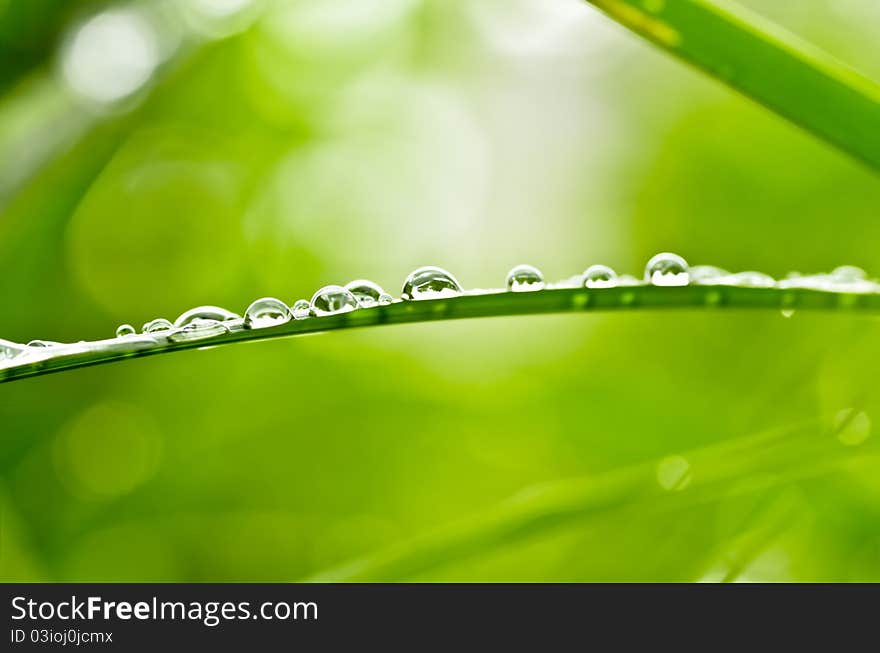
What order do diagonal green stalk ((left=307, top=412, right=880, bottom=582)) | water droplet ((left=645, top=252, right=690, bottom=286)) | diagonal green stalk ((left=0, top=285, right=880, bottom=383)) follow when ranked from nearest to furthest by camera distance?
diagonal green stalk ((left=0, top=285, right=880, bottom=383)), water droplet ((left=645, top=252, right=690, bottom=286)), diagonal green stalk ((left=307, top=412, right=880, bottom=582))

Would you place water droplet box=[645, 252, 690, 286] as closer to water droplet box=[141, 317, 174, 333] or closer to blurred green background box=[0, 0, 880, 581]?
water droplet box=[141, 317, 174, 333]

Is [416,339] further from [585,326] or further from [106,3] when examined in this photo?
[106,3]

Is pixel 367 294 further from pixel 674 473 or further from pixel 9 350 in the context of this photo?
pixel 674 473

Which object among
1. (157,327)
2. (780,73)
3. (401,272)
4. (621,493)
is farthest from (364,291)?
(401,272)

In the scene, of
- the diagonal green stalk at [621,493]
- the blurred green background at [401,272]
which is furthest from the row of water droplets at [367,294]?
the blurred green background at [401,272]

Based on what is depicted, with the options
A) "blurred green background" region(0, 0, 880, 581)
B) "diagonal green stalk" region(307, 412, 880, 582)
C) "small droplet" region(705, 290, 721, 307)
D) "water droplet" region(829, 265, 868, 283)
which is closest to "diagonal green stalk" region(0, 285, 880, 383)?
"small droplet" region(705, 290, 721, 307)

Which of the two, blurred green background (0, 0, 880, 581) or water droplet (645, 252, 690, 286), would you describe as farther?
blurred green background (0, 0, 880, 581)
